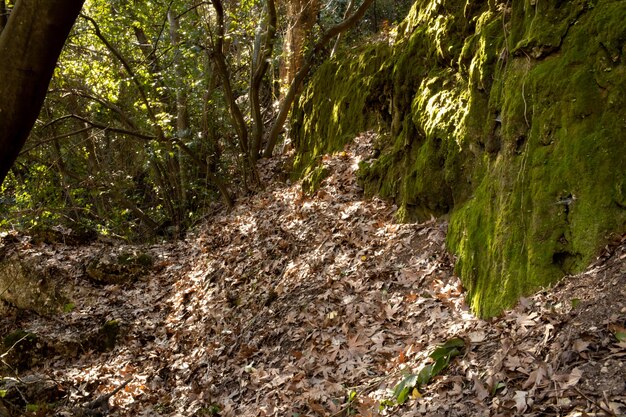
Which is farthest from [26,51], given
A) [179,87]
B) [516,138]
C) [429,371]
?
[179,87]

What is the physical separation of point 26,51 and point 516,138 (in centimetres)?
405

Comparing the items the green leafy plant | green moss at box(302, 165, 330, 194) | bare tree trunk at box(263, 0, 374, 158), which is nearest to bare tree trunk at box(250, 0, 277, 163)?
bare tree trunk at box(263, 0, 374, 158)

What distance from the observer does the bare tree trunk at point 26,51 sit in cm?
213

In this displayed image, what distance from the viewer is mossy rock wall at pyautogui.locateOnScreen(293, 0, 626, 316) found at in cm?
386

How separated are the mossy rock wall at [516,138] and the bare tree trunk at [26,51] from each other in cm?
368

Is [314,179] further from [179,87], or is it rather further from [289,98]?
[179,87]

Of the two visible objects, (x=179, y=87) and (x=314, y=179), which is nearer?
(x=314, y=179)

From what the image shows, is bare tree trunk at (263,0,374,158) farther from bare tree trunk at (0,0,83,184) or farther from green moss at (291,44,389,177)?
bare tree trunk at (0,0,83,184)

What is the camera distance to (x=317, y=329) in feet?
Result: 19.8

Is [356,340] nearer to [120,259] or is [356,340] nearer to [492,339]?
[492,339]

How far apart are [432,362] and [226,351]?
3.75m

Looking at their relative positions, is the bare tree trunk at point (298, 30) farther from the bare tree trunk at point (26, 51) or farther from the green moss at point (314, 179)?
the bare tree trunk at point (26, 51)

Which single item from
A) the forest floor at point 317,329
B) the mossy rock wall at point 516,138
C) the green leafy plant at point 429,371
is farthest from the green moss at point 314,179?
the green leafy plant at point 429,371

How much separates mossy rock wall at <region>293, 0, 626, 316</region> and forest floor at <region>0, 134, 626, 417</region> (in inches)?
12.2
